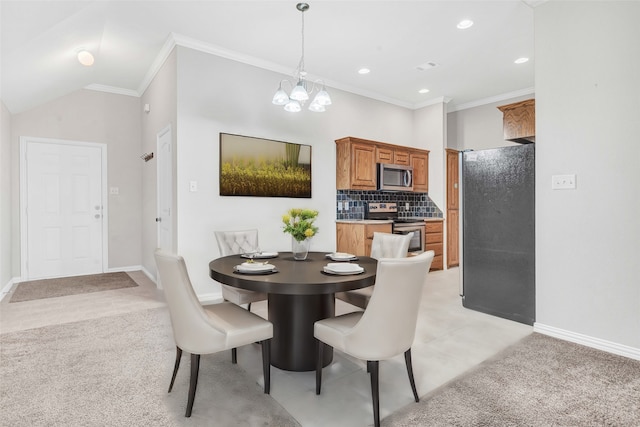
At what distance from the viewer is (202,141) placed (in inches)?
154

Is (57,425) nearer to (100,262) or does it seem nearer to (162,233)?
(162,233)

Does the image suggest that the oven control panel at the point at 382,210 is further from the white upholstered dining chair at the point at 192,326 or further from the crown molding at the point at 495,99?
the white upholstered dining chair at the point at 192,326

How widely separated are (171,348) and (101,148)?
4.15 metres

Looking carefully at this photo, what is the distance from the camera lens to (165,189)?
4.39m

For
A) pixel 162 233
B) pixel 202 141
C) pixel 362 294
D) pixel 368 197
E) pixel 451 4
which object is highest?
pixel 451 4

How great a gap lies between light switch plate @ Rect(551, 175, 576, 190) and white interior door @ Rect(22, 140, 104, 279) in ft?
19.5

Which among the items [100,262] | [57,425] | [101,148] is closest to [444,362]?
[57,425]

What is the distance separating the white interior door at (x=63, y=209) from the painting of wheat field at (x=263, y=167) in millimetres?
2737

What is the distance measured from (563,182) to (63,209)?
6250mm

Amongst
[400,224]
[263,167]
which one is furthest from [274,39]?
[400,224]

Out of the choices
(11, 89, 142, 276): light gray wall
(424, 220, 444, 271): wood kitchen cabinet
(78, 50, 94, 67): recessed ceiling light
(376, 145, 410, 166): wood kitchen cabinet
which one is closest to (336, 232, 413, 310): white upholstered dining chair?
(376, 145, 410, 166): wood kitchen cabinet

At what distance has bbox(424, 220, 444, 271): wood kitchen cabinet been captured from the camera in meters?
5.66

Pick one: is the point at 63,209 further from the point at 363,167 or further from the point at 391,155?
the point at 391,155

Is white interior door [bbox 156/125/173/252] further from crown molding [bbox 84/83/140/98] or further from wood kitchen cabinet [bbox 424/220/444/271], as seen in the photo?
wood kitchen cabinet [bbox 424/220/444/271]
